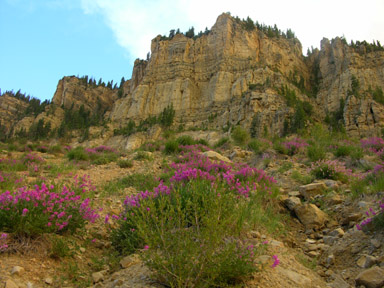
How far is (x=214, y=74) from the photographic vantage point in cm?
6147

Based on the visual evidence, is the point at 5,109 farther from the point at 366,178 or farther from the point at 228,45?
the point at 366,178

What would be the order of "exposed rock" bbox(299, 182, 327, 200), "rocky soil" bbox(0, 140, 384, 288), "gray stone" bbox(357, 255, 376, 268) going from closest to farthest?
"rocky soil" bbox(0, 140, 384, 288)
"gray stone" bbox(357, 255, 376, 268)
"exposed rock" bbox(299, 182, 327, 200)

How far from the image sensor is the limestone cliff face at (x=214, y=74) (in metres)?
54.8

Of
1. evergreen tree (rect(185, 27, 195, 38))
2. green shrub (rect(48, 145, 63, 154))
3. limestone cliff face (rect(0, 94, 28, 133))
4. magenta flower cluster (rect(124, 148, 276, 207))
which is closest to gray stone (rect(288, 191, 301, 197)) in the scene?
magenta flower cluster (rect(124, 148, 276, 207))

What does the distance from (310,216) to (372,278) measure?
2178 mm

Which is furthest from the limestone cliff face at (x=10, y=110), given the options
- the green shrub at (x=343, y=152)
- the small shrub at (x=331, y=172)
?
the small shrub at (x=331, y=172)

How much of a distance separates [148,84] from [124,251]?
64063 mm

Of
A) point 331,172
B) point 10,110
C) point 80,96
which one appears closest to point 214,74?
point 80,96

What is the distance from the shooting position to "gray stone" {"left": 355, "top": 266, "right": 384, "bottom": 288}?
282 cm

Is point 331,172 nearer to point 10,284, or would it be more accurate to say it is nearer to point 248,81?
point 10,284

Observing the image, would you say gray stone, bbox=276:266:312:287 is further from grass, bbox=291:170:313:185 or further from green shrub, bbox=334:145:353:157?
green shrub, bbox=334:145:353:157

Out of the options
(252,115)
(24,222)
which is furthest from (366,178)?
(252,115)

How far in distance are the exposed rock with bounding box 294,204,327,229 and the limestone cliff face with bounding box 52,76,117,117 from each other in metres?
86.8

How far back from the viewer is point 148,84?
65062mm
